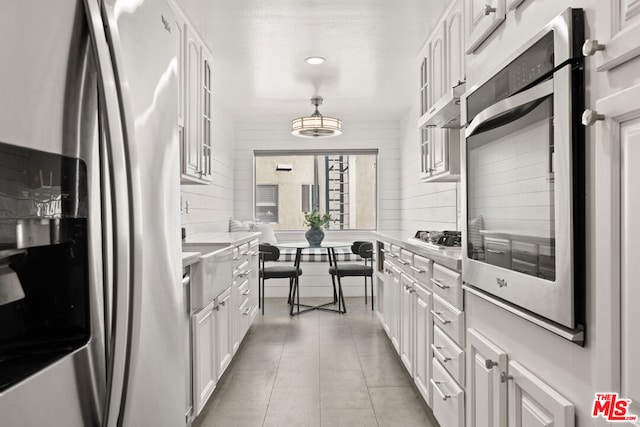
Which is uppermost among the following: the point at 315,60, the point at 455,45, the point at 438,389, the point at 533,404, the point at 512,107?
the point at 315,60

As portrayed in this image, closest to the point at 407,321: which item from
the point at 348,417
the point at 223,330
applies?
the point at 348,417

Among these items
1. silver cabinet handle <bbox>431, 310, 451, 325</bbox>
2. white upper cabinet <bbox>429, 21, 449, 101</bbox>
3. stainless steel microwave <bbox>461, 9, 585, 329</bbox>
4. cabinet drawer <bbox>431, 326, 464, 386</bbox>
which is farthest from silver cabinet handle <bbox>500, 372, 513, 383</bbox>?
white upper cabinet <bbox>429, 21, 449, 101</bbox>

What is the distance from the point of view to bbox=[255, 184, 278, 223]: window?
643 centimetres

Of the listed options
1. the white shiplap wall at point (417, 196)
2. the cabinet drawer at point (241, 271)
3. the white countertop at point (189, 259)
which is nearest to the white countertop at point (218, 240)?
the cabinet drawer at point (241, 271)

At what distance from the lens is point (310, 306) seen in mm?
5328

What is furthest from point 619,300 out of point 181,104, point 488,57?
point 181,104

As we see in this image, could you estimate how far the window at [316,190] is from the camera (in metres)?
6.49

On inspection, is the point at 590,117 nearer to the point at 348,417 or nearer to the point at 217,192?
the point at 348,417

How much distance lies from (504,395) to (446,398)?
65 cm

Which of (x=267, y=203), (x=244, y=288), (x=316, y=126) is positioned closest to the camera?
(x=244, y=288)

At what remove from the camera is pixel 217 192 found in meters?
5.07

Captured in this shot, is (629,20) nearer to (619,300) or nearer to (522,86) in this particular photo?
(522,86)

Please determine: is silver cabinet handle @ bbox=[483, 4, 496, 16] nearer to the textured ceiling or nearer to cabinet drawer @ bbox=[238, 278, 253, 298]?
the textured ceiling

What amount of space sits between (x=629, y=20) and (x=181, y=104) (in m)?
2.41
